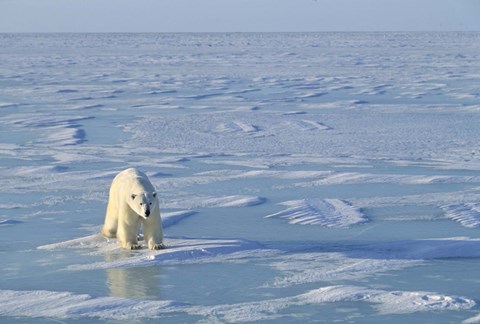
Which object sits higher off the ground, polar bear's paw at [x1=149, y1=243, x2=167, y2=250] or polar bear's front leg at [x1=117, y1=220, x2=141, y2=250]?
polar bear's front leg at [x1=117, y1=220, x2=141, y2=250]

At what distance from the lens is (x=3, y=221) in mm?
6137

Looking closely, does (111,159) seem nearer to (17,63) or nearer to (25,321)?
(25,321)

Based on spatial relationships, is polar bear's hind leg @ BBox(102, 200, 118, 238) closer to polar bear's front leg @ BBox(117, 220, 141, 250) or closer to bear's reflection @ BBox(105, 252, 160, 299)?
polar bear's front leg @ BBox(117, 220, 141, 250)

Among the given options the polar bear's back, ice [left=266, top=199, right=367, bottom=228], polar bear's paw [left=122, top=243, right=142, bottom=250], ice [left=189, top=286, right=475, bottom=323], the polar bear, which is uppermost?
the polar bear's back

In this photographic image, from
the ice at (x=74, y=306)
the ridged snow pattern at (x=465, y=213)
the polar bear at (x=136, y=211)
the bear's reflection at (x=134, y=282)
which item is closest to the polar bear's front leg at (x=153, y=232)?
the polar bear at (x=136, y=211)

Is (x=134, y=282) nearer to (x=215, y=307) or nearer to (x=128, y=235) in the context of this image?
(x=215, y=307)

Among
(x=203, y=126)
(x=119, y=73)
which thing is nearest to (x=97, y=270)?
(x=203, y=126)

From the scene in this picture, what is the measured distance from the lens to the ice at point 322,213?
616cm

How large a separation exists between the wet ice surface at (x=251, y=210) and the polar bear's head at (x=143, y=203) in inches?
9.7

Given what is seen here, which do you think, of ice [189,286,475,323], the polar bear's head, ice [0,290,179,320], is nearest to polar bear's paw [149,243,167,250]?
the polar bear's head

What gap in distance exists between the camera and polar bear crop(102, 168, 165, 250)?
508cm

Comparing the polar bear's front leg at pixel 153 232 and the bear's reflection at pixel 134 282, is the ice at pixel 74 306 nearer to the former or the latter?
the bear's reflection at pixel 134 282

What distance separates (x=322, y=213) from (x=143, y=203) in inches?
67.8

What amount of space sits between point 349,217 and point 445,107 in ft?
27.6
